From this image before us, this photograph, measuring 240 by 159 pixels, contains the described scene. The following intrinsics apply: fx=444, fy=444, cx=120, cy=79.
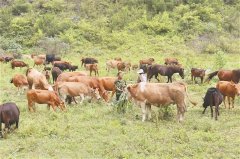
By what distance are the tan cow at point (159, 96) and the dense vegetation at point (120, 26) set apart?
19.4 metres

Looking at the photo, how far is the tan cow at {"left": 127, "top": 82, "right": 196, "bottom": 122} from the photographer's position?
14438 millimetres

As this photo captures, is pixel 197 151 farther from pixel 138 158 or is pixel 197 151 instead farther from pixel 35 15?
pixel 35 15

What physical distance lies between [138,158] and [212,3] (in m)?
33.2

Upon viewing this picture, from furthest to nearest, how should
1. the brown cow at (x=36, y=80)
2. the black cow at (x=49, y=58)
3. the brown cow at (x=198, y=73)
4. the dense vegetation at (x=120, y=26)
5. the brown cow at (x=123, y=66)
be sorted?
the dense vegetation at (x=120, y=26) < the black cow at (x=49, y=58) < the brown cow at (x=123, y=66) < the brown cow at (x=198, y=73) < the brown cow at (x=36, y=80)

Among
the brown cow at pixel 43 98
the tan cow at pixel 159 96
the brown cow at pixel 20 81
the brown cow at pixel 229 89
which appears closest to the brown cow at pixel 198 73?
the brown cow at pixel 229 89

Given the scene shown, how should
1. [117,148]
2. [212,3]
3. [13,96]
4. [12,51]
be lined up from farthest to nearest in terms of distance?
[212,3], [12,51], [13,96], [117,148]

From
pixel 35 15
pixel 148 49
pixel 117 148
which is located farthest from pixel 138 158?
pixel 35 15

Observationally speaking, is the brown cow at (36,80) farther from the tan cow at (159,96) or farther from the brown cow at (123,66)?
the brown cow at (123,66)

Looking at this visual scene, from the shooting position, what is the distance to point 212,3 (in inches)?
1647

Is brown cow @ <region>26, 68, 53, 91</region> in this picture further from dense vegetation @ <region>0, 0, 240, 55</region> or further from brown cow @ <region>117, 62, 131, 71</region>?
dense vegetation @ <region>0, 0, 240, 55</region>

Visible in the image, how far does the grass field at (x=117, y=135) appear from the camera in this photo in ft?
37.9

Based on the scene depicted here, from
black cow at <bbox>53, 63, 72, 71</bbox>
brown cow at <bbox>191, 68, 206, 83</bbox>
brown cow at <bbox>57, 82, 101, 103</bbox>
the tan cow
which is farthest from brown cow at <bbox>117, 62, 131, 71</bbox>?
the tan cow

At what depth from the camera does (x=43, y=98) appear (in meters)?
15.0

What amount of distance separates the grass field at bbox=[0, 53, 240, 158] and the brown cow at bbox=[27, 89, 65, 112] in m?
0.35
